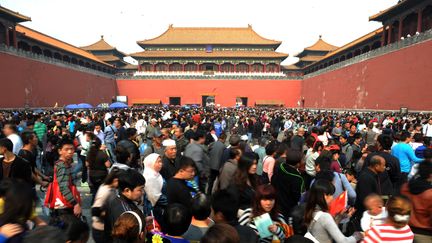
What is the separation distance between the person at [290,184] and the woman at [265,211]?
0.66 m

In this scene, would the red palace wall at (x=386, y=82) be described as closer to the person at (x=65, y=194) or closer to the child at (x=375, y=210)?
the child at (x=375, y=210)

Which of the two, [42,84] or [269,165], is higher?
[42,84]

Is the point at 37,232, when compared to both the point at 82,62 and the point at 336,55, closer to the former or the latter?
the point at 336,55

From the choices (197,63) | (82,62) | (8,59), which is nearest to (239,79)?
(197,63)

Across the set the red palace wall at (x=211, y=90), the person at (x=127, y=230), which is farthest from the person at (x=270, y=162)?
the red palace wall at (x=211, y=90)

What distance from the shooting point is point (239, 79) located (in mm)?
38125

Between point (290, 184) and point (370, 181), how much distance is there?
2.56 ft

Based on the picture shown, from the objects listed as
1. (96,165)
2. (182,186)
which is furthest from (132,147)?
(182,186)

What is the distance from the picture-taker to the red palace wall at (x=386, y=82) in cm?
1673

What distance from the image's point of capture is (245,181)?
3.04 meters

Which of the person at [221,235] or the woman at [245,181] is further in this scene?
the woman at [245,181]

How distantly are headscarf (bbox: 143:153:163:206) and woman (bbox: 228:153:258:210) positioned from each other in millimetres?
713

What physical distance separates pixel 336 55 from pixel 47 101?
83.0ft

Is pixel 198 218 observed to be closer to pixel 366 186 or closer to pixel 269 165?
pixel 366 186
